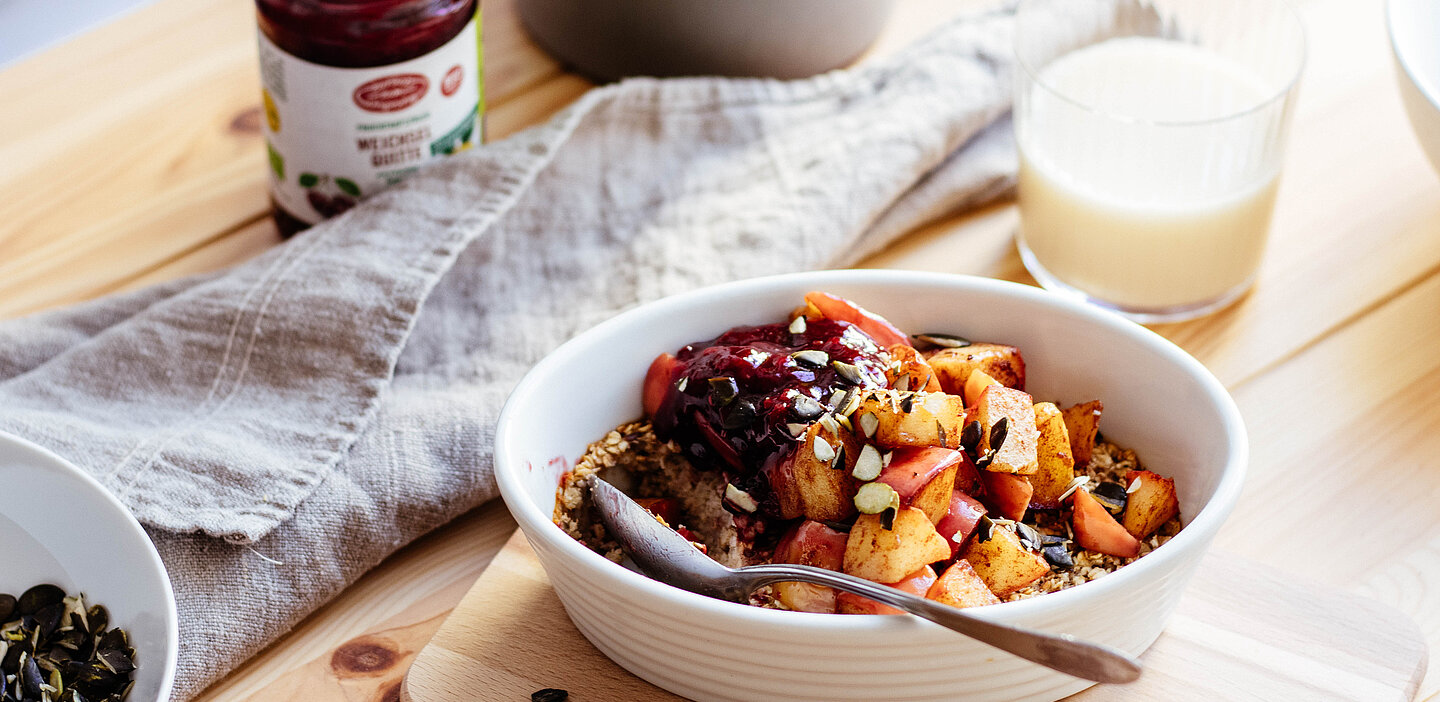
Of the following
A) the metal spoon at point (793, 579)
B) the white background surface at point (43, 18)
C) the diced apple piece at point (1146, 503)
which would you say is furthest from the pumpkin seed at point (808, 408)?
the white background surface at point (43, 18)

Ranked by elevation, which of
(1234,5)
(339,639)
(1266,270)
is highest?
(1234,5)

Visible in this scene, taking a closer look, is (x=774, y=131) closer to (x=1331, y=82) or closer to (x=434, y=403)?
(x=434, y=403)

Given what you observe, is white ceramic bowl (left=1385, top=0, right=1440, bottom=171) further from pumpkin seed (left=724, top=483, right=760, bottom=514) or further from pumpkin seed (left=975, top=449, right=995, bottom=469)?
pumpkin seed (left=724, top=483, right=760, bottom=514)

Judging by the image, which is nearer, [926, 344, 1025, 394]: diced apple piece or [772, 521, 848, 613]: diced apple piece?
[772, 521, 848, 613]: diced apple piece

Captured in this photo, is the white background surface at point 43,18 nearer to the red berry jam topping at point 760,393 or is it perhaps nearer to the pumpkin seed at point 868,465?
the red berry jam topping at point 760,393

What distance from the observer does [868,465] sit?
794 millimetres

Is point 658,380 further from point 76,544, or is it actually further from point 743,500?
point 76,544

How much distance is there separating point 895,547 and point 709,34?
779 millimetres

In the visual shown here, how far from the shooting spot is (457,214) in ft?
3.97

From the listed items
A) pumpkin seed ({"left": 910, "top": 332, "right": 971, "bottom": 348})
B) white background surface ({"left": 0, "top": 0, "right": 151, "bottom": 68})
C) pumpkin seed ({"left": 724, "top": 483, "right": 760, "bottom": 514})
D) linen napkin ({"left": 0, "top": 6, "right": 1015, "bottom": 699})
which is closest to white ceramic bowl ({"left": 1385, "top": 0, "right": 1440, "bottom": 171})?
linen napkin ({"left": 0, "top": 6, "right": 1015, "bottom": 699})

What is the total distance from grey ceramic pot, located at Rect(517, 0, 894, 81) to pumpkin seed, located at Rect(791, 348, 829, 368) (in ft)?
1.96

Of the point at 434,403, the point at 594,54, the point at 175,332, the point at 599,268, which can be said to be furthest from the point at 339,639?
the point at 594,54

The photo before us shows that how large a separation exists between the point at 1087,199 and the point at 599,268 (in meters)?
0.45

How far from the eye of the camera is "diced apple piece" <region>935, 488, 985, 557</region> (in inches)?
31.5
